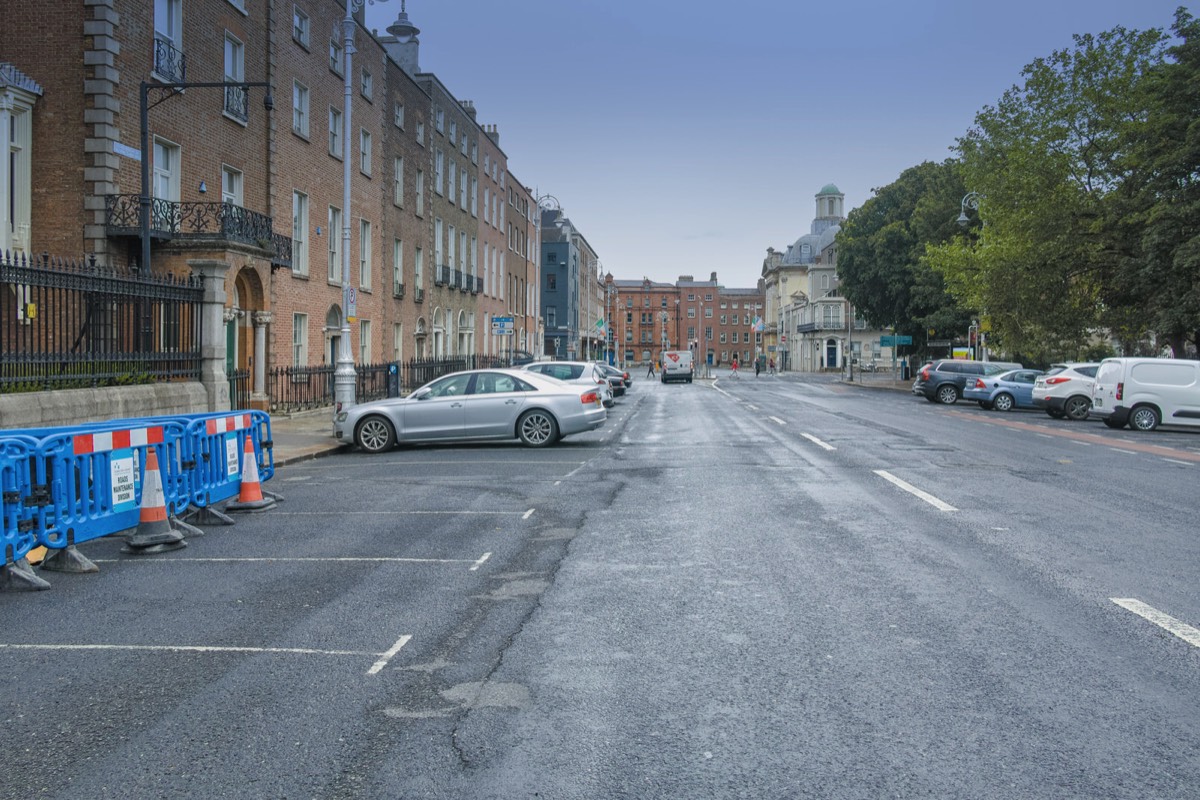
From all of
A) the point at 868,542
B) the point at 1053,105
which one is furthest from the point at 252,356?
the point at 1053,105

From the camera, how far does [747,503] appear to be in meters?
11.3

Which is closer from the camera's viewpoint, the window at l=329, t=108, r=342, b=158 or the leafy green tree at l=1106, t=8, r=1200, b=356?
the leafy green tree at l=1106, t=8, r=1200, b=356

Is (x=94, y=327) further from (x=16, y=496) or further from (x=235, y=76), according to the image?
(x=235, y=76)

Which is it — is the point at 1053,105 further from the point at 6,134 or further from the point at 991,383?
the point at 6,134

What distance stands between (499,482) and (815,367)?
110 meters

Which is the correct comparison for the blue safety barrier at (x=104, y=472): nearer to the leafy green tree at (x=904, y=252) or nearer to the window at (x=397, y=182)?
the window at (x=397, y=182)

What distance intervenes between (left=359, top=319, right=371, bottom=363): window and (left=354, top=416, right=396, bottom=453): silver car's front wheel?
17.2 m

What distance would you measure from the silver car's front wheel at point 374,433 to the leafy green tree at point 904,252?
41789 mm

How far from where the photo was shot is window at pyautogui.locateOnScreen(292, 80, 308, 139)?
28.7 m

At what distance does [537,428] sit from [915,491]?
827 cm

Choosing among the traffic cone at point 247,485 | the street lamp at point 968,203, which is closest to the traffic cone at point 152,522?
the traffic cone at point 247,485

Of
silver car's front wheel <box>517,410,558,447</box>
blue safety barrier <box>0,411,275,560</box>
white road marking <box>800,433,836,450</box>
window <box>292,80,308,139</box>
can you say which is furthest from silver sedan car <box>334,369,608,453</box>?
window <box>292,80,308,139</box>

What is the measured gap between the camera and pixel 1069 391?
30172 mm

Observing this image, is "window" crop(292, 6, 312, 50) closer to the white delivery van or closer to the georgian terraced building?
the georgian terraced building
